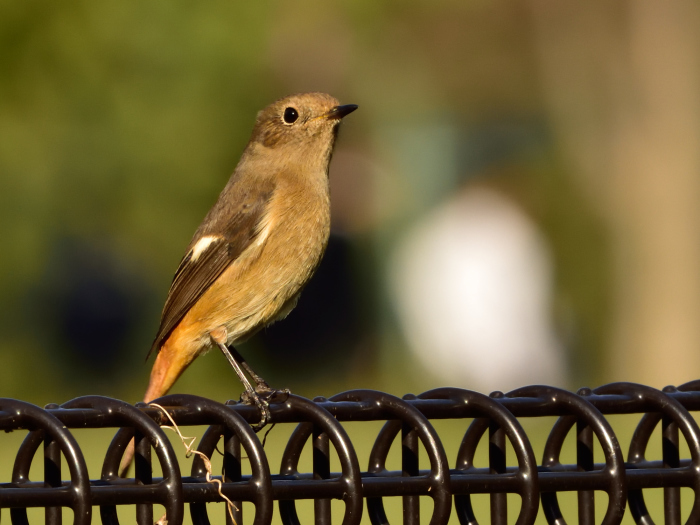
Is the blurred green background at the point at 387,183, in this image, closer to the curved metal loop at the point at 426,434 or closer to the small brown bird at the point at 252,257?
the small brown bird at the point at 252,257

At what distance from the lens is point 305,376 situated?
867 inches

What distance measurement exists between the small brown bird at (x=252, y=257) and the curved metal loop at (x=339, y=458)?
7.34ft

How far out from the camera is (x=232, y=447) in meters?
2.20

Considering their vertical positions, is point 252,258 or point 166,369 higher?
point 252,258

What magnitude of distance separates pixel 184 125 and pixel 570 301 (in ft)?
34.7

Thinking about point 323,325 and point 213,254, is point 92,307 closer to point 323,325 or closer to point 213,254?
point 323,325

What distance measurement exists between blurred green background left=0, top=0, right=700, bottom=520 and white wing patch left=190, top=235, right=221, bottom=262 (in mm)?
10463

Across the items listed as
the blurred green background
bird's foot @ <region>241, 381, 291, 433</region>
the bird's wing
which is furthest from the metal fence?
the blurred green background

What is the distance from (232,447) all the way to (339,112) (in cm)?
331

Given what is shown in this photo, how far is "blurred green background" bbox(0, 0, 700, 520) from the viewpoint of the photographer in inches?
744

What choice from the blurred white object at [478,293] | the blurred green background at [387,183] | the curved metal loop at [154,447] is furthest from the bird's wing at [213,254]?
the blurred white object at [478,293]

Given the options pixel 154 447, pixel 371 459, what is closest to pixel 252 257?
pixel 371 459

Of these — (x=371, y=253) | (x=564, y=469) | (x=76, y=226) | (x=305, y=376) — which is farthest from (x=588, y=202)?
(x=564, y=469)

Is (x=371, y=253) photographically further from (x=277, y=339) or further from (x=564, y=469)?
(x=564, y=469)
